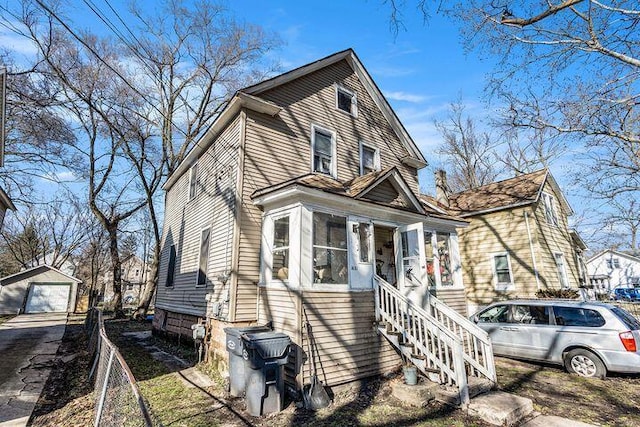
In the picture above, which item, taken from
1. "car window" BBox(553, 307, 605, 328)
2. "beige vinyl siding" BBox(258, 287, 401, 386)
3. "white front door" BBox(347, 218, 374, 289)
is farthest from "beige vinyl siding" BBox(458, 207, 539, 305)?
"white front door" BBox(347, 218, 374, 289)

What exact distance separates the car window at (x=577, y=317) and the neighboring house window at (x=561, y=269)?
924 cm

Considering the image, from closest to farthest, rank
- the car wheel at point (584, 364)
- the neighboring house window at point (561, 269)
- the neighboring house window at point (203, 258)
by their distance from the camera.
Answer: the car wheel at point (584, 364), the neighboring house window at point (203, 258), the neighboring house window at point (561, 269)

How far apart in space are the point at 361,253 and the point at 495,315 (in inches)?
185

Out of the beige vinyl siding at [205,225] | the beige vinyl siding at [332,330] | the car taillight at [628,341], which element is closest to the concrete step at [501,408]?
the beige vinyl siding at [332,330]

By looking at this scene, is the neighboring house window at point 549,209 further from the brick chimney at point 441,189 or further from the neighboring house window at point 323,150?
the neighboring house window at point 323,150

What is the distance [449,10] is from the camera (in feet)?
26.6

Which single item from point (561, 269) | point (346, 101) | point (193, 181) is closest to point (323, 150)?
point (346, 101)

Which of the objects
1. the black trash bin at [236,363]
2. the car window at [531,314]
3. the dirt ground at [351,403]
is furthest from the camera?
the car window at [531,314]

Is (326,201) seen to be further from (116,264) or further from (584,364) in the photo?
(116,264)

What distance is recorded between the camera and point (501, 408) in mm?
5160

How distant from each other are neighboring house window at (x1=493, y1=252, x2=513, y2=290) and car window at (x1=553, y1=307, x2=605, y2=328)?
756 centimetres

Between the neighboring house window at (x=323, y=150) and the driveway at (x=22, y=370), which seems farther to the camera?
the neighboring house window at (x=323, y=150)

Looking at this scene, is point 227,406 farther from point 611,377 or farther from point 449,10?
point 449,10

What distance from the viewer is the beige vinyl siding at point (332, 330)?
20.4ft
